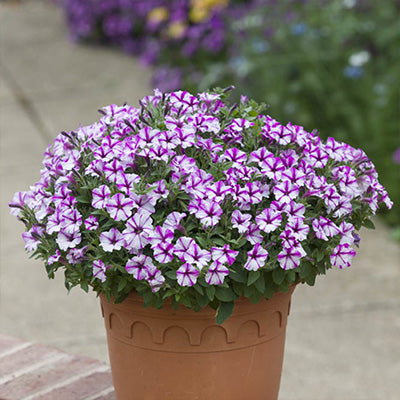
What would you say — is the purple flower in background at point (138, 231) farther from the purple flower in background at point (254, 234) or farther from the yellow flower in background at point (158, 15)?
the yellow flower in background at point (158, 15)

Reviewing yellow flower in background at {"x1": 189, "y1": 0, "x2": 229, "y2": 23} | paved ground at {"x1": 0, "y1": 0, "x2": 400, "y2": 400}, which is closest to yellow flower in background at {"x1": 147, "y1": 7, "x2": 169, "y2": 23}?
yellow flower in background at {"x1": 189, "y1": 0, "x2": 229, "y2": 23}

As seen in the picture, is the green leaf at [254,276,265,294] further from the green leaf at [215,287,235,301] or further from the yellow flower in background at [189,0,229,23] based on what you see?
the yellow flower in background at [189,0,229,23]

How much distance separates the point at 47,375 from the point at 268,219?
35.9 inches

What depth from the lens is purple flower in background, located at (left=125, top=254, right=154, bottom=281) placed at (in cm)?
169

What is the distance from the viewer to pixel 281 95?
5.16m

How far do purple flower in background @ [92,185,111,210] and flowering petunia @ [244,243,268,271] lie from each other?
0.33 m

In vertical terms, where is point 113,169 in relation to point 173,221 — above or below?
above

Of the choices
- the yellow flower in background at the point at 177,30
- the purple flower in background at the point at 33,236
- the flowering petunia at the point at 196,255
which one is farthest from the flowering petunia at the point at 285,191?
the yellow flower in background at the point at 177,30

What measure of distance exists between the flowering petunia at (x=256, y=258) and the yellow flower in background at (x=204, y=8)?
4.98m

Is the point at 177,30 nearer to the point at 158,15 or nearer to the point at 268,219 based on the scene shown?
the point at 158,15

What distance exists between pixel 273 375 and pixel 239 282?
368 millimetres

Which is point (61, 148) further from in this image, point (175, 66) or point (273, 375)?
point (175, 66)

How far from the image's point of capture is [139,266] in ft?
5.56

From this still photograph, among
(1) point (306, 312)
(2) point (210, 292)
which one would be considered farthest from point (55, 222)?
(1) point (306, 312)
